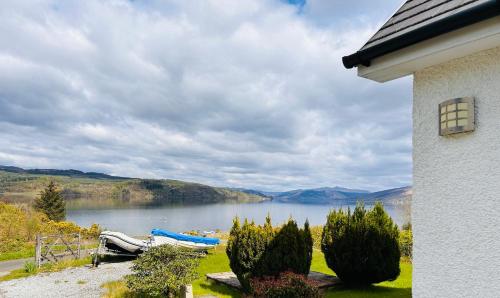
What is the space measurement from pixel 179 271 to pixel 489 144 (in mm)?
8153

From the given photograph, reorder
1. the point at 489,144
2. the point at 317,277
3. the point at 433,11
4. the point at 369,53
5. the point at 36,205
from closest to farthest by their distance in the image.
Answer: the point at 489,144 < the point at 433,11 < the point at 369,53 < the point at 317,277 < the point at 36,205

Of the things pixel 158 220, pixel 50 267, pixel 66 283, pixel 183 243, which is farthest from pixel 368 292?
pixel 158 220

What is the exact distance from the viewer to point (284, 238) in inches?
377

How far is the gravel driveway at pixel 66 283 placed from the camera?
12230mm

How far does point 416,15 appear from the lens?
14.1 feet

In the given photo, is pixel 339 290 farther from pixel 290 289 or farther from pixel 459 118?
pixel 459 118

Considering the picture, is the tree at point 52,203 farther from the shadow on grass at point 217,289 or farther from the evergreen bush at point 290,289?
the evergreen bush at point 290,289

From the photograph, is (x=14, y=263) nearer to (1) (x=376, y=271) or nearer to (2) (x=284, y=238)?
(2) (x=284, y=238)

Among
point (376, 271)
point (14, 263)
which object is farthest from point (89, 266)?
point (376, 271)

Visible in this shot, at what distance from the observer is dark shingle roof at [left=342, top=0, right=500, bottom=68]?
3449mm

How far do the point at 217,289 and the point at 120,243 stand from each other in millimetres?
9456

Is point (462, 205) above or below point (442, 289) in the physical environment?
above

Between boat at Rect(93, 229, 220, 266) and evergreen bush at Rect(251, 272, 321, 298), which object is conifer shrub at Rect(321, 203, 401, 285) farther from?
boat at Rect(93, 229, 220, 266)

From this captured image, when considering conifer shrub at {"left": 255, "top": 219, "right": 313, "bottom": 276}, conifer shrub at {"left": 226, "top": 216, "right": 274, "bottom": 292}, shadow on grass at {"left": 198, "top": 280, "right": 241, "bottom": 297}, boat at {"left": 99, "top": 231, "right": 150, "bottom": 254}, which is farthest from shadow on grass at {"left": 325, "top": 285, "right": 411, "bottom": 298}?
boat at {"left": 99, "top": 231, "right": 150, "bottom": 254}
